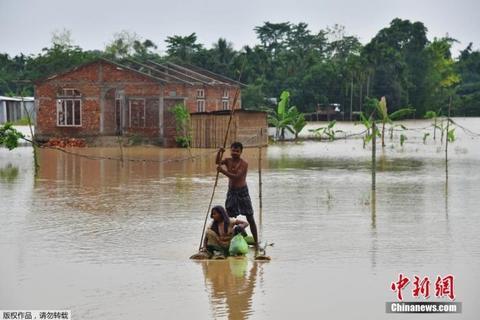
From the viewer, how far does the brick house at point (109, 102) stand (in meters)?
34.5

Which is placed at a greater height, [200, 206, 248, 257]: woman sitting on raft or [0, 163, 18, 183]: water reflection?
[200, 206, 248, 257]: woman sitting on raft

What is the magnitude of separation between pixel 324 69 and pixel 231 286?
51.4 metres

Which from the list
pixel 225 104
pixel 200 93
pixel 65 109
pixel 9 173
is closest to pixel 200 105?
pixel 200 93

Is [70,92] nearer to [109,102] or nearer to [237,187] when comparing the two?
[109,102]

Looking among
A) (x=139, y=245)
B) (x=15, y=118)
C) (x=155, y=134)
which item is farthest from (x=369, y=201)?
(x=15, y=118)

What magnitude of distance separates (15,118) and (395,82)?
24877mm

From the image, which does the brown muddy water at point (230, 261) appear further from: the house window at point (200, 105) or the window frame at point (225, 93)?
the window frame at point (225, 93)

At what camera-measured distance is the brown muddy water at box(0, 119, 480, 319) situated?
875 cm

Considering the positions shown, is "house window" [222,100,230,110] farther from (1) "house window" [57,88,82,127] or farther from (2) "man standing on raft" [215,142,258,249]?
(2) "man standing on raft" [215,142,258,249]

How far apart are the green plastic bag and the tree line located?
4334 cm

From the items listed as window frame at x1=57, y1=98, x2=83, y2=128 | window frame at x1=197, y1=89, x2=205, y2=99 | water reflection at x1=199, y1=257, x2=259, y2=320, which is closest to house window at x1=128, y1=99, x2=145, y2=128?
window frame at x1=57, y1=98, x2=83, y2=128

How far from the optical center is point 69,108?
35406mm

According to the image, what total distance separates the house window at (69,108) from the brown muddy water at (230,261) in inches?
502

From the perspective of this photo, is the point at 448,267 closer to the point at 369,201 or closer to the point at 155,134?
the point at 369,201
